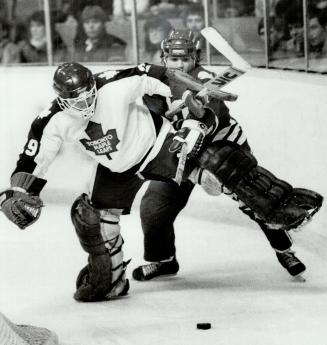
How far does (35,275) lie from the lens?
538 cm

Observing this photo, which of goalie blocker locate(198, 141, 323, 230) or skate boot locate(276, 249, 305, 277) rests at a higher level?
goalie blocker locate(198, 141, 323, 230)

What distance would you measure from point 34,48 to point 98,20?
0.69 meters

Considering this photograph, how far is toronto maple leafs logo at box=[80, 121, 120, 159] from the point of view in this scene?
450 centimetres

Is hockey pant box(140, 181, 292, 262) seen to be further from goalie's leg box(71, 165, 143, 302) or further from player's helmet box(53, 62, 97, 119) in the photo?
player's helmet box(53, 62, 97, 119)

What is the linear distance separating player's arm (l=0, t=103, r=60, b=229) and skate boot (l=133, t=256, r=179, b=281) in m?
0.90

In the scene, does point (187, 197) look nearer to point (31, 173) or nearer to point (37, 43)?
point (31, 173)

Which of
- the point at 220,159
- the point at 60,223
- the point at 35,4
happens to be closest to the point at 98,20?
the point at 35,4

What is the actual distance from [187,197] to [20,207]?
1.14m

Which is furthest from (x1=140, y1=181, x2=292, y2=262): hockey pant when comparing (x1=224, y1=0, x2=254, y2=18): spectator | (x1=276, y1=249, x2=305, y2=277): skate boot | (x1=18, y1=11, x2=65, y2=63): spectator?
(x1=18, y1=11, x2=65, y2=63): spectator


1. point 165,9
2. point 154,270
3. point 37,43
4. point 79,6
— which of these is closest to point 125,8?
point 79,6

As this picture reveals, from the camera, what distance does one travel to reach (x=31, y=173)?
4.47m

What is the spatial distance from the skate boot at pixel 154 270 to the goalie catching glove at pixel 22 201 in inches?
35.5

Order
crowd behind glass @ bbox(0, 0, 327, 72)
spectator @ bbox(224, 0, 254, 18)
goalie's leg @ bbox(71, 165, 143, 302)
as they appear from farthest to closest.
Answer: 1. spectator @ bbox(224, 0, 254, 18)
2. crowd behind glass @ bbox(0, 0, 327, 72)
3. goalie's leg @ bbox(71, 165, 143, 302)

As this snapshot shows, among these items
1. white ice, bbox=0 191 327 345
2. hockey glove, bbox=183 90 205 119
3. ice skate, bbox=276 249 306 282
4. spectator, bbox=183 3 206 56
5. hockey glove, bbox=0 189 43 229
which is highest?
spectator, bbox=183 3 206 56
